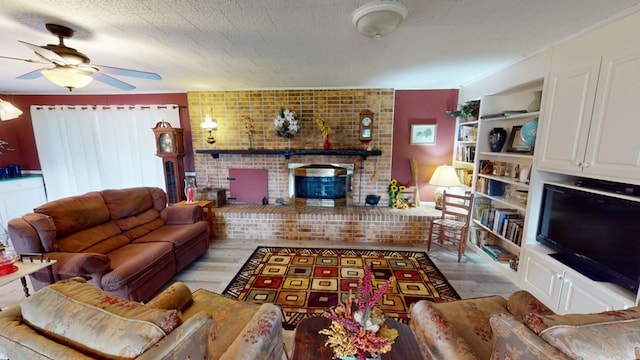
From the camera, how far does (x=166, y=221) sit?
3.21 m

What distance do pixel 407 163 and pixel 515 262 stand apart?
1938 mm

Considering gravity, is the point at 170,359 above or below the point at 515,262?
above

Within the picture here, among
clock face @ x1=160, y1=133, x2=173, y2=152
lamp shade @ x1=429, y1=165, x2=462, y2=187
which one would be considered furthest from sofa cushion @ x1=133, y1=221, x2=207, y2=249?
lamp shade @ x1=429, y1=165, x2=462, y2=187

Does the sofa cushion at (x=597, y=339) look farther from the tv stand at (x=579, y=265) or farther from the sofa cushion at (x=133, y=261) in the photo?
the sofa cushion at (x=133, y=261)

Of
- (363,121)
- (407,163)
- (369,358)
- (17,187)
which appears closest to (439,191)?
(407,163)

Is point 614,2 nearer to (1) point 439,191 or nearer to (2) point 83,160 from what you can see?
(1) point 439,191

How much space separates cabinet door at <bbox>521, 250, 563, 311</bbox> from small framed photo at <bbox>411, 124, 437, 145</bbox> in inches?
82.0

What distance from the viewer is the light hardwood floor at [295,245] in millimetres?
2504

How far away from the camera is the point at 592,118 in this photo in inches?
70.2

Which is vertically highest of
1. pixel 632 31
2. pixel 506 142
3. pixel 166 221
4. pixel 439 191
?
pixel 632 31

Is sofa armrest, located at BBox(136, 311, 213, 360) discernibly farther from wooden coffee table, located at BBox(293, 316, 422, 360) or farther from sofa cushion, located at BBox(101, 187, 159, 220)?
sofa cushion, located at BBox(101, 187, 159, 220)

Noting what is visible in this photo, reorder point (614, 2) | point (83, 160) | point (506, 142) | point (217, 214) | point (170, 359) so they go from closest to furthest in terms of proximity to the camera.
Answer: point (170, 359) < point (614, 2) < point (506, 142) < point (217, 214) < point (83, 160)

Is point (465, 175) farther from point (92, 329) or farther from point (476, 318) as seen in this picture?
point (92, 329)

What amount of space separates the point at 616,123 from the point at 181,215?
416cm
